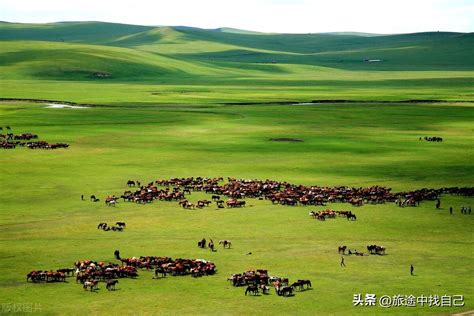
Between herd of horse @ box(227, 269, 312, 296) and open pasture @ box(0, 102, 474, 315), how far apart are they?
0.46m

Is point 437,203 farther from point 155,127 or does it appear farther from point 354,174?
point 155,127

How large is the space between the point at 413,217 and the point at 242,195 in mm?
11576

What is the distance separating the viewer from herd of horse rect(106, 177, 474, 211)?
49.6 m

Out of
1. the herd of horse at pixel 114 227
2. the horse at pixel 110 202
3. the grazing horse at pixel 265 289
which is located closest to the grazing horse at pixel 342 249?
the grazing horse at pixel 265 289

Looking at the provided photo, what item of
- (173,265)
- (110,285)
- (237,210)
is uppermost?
(173,265)

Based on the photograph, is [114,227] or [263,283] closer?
[263,283]

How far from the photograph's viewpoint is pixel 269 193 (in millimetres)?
52594

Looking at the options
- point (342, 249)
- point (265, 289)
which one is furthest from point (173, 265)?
point (342, 249)

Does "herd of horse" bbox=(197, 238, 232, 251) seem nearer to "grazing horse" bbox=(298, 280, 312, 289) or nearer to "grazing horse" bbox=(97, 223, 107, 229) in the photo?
"grazing horse" bbox=(97, 223, 107, 229)

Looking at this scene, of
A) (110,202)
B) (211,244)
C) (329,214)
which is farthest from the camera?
(110,202)

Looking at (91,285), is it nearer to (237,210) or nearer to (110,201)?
(237,210)

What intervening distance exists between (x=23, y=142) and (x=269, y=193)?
33.8 m

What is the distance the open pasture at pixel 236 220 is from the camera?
30.7 meters

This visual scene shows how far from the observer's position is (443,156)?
6981 centimetres
